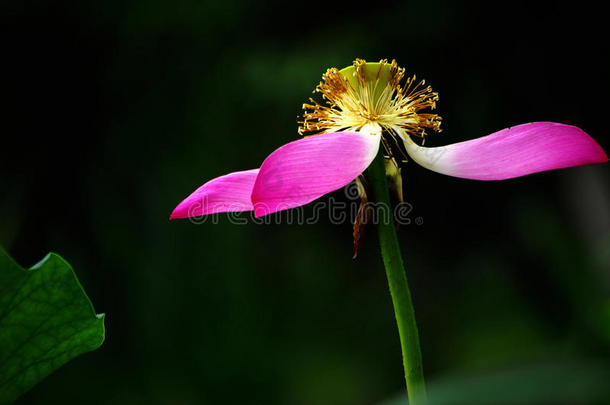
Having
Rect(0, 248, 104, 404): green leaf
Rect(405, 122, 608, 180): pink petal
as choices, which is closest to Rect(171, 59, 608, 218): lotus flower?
Rect(405, 122, 608, 180): pink petal

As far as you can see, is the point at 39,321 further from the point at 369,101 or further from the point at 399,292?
the point at 369,101

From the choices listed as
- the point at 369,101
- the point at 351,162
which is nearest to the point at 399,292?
the point at 351,162

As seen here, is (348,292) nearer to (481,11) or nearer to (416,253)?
(416,253)

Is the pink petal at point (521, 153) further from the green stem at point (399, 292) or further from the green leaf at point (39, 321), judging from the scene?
the green leaf at point (39, 321)

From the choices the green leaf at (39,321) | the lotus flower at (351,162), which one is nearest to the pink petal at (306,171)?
the lotus flower at (351,162)

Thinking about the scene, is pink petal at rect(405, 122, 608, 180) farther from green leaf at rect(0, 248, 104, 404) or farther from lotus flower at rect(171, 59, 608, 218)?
green leaf at rect(0, 248, 104, 404)

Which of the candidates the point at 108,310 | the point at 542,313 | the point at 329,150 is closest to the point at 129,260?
the point at 108,310
